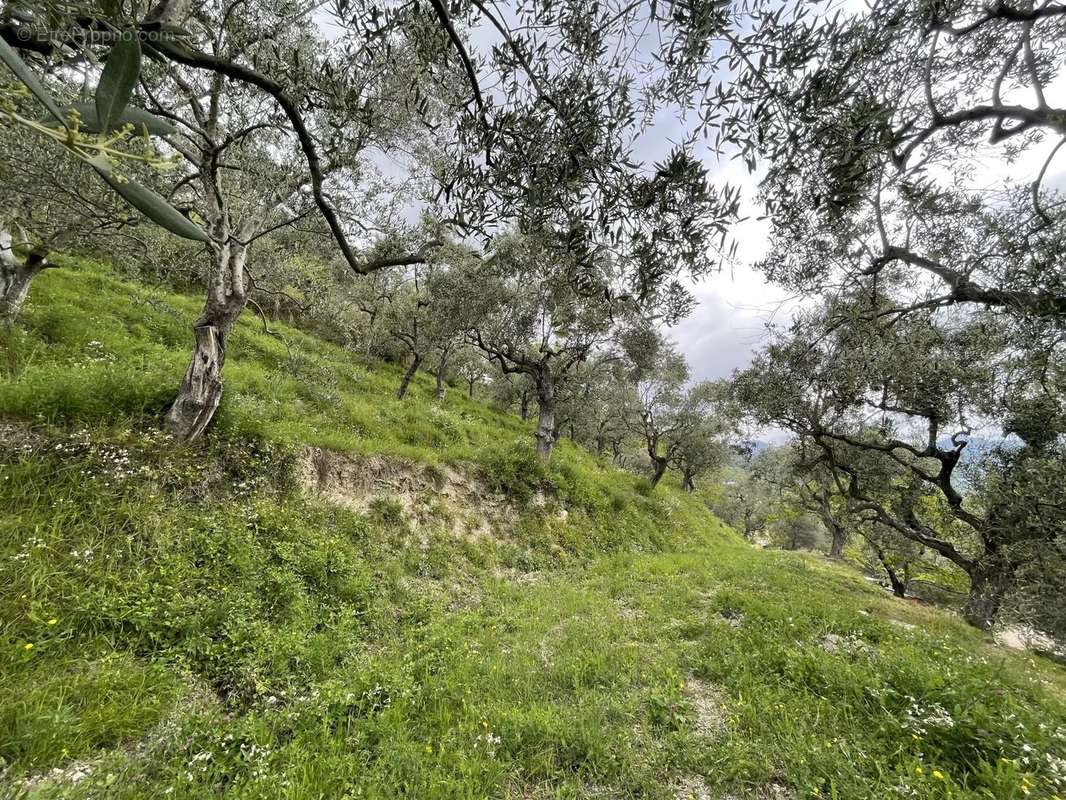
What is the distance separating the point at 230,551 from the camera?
6492 mm

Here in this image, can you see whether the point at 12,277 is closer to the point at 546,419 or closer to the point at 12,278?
the point at 12,278

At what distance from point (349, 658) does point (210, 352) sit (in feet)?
21.2

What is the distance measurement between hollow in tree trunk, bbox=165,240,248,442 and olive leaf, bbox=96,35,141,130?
25.8 ft

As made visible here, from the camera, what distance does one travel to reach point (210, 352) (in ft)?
25.3

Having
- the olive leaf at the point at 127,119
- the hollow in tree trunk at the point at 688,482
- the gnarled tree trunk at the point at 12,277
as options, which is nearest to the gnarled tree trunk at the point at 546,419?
the gnarled tree trunk at the point at 12,277

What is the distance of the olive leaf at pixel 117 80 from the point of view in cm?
108

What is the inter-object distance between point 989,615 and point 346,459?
21117 millimetres

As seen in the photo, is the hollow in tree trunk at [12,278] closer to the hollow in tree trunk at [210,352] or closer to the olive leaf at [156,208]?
the hollow in tree trunk at [210,352]

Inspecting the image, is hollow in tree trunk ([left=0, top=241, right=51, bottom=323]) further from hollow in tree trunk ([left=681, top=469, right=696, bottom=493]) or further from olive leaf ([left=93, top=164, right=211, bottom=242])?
hollow in tree trunk ([left=681, top=469, right=696, bottom=493])

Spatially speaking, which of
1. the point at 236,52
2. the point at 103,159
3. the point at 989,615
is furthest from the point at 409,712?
the point at 989,615

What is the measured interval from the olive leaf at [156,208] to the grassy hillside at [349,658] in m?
4.83

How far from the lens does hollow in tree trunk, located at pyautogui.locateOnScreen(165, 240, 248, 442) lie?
7.48 m

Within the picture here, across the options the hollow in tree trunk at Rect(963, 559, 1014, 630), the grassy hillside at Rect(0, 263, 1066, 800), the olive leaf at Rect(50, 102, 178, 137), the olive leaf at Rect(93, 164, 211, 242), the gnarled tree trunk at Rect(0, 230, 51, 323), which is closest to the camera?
the olive leaf at Rect(93, 164, 211, 242)

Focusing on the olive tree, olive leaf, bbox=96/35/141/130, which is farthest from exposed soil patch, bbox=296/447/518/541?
the olive tree
